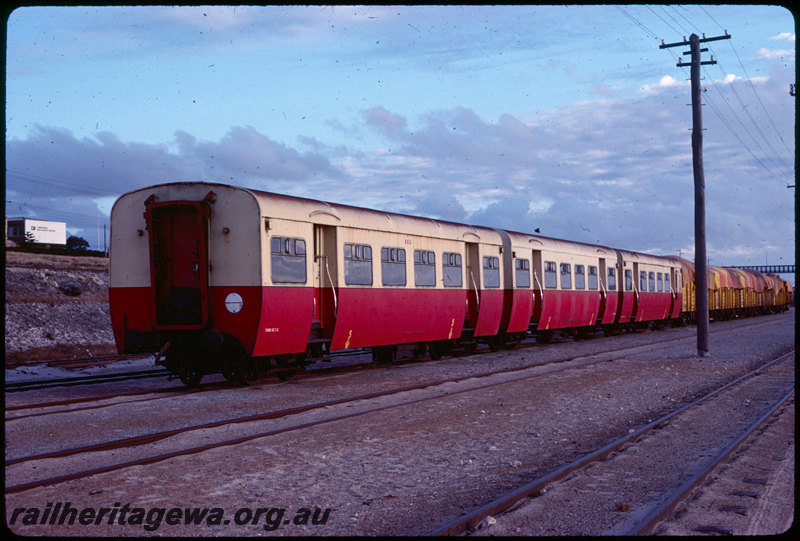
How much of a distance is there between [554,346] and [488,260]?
5.60 m

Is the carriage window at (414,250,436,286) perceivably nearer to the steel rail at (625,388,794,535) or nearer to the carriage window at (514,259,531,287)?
the carriage window at (514,259,531,287)

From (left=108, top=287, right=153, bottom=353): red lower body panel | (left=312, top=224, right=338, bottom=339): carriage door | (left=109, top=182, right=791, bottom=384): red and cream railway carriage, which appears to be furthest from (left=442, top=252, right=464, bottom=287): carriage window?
(left=108, top=287, right=153, bottom=353): red lower body panel

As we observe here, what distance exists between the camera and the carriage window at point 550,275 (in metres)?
24.8

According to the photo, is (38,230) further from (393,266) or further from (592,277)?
(393,266)

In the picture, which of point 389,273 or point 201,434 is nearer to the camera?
point 201,434

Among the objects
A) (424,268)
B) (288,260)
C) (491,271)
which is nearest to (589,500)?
(288,260)

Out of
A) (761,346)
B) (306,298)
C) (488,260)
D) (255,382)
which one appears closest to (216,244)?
(306,298)

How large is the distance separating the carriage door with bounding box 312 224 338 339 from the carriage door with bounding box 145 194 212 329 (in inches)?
95.6

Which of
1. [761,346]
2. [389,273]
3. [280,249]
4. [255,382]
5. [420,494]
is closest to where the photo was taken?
[420,494]

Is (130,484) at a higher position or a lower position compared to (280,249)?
lower

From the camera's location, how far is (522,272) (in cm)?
2328

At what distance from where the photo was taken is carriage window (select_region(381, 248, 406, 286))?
54.8ft

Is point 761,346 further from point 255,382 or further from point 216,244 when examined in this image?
point 216,244

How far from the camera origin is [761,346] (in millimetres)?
24922
